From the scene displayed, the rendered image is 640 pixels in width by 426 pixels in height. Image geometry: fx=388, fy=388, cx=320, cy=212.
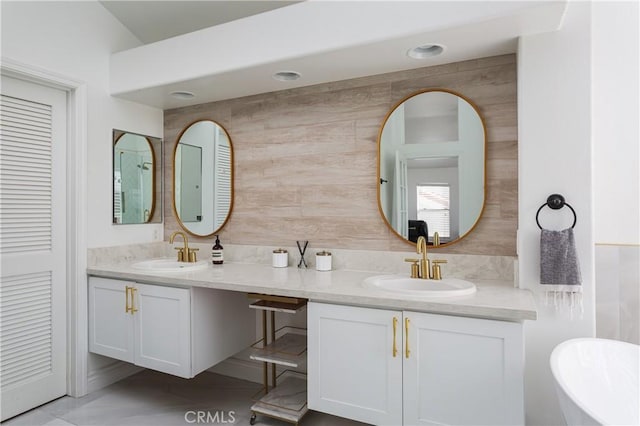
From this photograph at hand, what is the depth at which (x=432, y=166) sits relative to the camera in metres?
2.27

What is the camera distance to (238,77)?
2422mm

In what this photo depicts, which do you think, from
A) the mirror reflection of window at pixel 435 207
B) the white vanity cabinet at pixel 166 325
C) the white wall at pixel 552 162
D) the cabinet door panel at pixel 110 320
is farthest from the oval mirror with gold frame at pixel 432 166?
the cabinet door panel at pixel 110 320

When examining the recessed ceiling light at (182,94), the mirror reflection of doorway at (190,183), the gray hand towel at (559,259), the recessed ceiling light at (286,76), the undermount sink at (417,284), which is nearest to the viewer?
the gray hand towel at (559,259)

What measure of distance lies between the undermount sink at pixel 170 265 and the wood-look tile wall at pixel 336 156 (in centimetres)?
33

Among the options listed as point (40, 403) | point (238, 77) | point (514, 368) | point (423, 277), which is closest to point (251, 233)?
point (238, 77)

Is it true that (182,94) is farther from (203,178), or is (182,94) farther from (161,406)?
(161,406)

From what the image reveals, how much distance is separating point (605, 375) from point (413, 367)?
79 centimetres

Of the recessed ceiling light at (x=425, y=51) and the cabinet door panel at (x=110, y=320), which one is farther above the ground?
the recessed ceiling light at (x=425, y=51)

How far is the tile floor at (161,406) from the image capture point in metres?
2.29

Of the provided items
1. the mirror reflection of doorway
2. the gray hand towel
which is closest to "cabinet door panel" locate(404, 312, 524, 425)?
the gray hand towel

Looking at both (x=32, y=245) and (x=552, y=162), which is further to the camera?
(x=32, y=245)

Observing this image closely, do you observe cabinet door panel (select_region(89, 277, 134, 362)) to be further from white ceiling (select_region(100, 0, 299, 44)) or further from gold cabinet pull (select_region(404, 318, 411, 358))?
white ceiling (select_region(100, 0, 299, 44))

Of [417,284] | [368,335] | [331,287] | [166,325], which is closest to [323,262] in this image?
[331,287]

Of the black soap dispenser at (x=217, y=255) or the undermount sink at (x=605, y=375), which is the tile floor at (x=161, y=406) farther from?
the undermount sink at (x=605, y=375)
